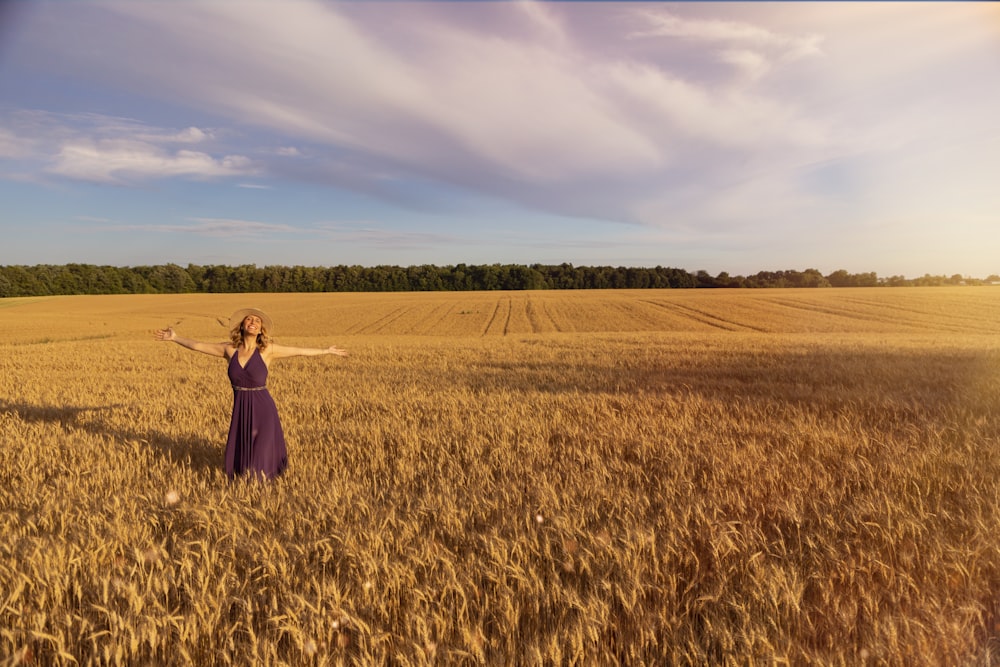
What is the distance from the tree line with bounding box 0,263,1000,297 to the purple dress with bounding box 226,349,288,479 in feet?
329

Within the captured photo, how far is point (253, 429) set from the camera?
5.08 m

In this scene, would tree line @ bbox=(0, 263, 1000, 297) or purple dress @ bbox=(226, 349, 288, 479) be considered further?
tree line @ bbox=(0, 263, 1000, 297)

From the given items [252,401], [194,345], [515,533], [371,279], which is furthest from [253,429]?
[371,279]

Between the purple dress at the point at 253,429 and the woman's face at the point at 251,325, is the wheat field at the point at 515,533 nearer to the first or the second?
the purple dress at the point at 253,429

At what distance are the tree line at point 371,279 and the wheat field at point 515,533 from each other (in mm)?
99714

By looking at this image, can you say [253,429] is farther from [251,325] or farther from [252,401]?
[251,325]

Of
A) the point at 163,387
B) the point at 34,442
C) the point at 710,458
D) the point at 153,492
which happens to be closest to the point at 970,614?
the point at 710,458

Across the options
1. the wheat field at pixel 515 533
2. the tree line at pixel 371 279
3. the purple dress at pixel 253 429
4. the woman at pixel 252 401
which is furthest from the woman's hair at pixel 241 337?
the tree line at pixel 371 279

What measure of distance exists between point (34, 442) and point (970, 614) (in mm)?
8884

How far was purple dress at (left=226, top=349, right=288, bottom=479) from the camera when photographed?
5.02m

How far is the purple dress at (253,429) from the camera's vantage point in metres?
5.02

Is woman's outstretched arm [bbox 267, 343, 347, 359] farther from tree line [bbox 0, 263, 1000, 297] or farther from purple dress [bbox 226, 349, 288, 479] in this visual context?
tree line [bbox 0, 263, 1000, 297]

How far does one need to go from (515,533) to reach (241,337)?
3.79 m

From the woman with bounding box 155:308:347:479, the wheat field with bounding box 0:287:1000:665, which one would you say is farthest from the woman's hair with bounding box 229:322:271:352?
the wheat field with bounding box 0:287:1000:665
